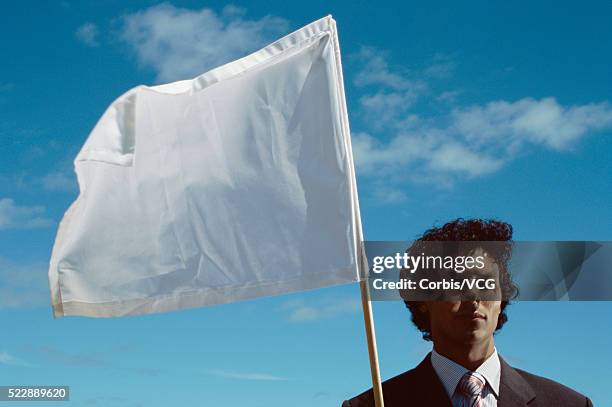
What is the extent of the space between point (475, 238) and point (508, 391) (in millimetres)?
1621

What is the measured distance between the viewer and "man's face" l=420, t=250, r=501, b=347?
26.5 feet

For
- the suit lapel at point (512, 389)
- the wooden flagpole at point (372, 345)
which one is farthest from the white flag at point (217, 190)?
the suit lapel at point (512, 389)

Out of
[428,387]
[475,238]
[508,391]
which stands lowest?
[508,391]

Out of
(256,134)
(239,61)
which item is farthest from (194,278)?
(239,61)

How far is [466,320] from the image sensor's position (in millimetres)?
8141

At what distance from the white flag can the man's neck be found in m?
1.42

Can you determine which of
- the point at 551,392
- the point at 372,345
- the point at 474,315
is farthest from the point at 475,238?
the point at 372,345

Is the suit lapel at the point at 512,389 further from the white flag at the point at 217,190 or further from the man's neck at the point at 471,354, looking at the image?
the white flag at the point at 217,190

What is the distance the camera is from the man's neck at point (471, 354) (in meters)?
8.01

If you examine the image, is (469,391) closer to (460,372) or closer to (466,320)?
(460,372)

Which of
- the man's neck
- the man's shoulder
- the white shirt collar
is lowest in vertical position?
the man's shoulder

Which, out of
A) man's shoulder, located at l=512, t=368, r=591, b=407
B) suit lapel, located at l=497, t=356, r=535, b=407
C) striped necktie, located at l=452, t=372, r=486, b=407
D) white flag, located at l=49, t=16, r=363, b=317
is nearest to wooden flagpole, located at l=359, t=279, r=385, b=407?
white flag, located at l=49, t=16, r=363, b=317

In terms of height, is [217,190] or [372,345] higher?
[217,190]

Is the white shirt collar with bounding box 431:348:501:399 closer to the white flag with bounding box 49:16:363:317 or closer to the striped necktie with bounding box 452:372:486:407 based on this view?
the striped necktie with bounding box 452:372:486:407
